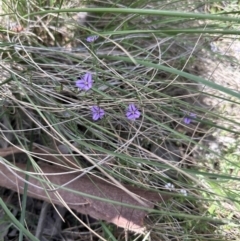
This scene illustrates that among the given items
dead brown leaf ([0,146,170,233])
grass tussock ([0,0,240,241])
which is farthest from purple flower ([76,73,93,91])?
dead brown leaf ([0,146,170,233])

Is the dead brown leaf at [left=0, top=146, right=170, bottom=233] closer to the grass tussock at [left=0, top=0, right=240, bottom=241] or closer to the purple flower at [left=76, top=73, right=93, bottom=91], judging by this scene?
the grass tussock at [left=0, top=0, right=240, bottom=241]

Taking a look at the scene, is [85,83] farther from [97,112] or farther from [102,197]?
[102,197]

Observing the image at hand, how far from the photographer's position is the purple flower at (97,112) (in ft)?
3.21

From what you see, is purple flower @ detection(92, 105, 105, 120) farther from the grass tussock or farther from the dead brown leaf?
the dead brown leaf

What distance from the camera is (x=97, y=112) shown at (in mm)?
981

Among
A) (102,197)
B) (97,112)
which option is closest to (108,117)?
(97,112)

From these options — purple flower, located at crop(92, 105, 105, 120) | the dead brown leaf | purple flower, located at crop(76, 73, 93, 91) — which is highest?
purple flower, located at crop(76, 73, 93, 91)

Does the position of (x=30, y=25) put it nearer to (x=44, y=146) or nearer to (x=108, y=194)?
(x=44, y=146)

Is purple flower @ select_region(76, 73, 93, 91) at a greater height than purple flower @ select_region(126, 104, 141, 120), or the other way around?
purple flower @ select_region(76, 73, 93, 91)

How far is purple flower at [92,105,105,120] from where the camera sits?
979 mm

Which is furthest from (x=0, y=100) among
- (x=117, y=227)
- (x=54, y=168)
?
(x=117, y=227)

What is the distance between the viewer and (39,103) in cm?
105

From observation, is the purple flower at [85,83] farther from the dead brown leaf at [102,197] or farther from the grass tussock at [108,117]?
the dead brown leaf at [102,197]

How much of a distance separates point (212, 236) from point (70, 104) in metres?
0.48
